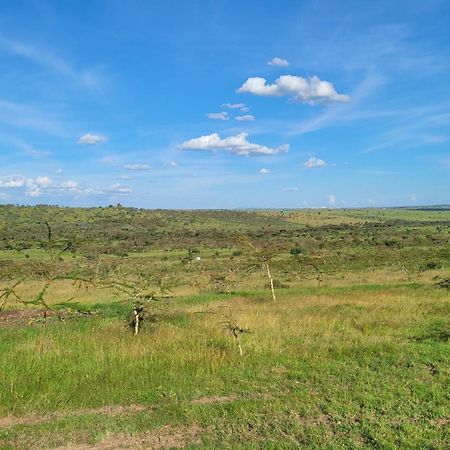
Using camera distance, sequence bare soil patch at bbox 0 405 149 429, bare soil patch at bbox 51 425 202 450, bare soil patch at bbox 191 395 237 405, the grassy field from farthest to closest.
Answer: bare soil patch at bbox 191 395 237 405, bare soil patch at bbox 0 405 149 429, the grassy field, bare soil patch at bbox 51 425 202 450

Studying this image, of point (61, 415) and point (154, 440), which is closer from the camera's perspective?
point (154, 440)

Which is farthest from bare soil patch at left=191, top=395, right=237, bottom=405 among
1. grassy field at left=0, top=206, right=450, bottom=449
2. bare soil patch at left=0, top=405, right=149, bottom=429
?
bare soil patch at left=0, top=405, right=149, bottom=429

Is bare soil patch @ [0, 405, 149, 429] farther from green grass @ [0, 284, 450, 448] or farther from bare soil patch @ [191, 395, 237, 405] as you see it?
bare soil patch @ [191, 395, 237, 405]

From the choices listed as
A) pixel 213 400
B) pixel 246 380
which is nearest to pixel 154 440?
pixel 213 400

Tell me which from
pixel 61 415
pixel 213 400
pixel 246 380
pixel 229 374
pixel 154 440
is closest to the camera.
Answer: pixel 154 440

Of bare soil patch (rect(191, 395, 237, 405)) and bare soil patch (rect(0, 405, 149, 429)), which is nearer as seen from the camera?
bare soil patch (rect(0, 405, 149, 429))

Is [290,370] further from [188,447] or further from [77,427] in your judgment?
[77,427]

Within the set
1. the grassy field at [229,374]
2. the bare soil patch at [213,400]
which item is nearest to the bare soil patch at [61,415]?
the grassy field at [229,374]

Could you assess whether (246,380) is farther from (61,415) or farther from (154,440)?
(61,415)

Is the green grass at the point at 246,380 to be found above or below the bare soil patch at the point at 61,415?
above

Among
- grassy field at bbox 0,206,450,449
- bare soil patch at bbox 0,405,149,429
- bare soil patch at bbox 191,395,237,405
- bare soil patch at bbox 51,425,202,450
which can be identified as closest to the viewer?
bare soil patch at bbox 51,425,202,450

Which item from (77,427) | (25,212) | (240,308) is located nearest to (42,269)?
(77,427)

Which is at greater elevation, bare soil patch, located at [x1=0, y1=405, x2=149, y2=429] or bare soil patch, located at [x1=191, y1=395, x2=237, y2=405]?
bare soil patch, located at [x1=191, y1=395, x2=237, y2=405]

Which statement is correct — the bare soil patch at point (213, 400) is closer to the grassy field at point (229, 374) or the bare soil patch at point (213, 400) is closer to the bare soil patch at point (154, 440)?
the grassy field at point (229, 374)
